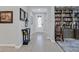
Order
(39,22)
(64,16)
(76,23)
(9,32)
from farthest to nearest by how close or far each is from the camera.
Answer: (39,22) → (64,16) → (76,23) → (9,32)

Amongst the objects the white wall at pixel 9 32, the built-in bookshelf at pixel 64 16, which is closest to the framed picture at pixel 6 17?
the white wall at pixel 9 32

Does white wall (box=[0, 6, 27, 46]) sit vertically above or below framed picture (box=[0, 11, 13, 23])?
below

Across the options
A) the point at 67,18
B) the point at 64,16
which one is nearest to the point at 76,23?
the point at 67,18

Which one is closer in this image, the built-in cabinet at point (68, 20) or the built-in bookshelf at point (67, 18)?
the built-in cabinet at point (68, 20)

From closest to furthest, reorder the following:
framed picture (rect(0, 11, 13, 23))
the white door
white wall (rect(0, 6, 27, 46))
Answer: white wall (rect(0, 6, 27, 46)) → framed picture (rect(0, 11, 13, 23)) → the white door

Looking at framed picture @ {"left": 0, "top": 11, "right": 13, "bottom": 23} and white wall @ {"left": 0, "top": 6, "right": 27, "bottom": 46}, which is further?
framed picture @ {"left": 0, "top": 11, "right": 13, "bottom": 23}

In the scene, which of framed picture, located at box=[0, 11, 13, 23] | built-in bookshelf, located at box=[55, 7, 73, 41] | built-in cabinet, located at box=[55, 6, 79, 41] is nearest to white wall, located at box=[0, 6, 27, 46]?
framed picture, located at box=[0, 11, 13, 23]

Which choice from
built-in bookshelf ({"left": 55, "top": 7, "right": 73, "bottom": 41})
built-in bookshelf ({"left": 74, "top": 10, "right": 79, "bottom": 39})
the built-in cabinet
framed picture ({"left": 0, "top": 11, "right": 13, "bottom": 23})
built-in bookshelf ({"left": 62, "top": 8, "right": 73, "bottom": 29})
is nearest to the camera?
framed picture ({"left": 0, "top": 11, "right": 13, "bottom": 23})

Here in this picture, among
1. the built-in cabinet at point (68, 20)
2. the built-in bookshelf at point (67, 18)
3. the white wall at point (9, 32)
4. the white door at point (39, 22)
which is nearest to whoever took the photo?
the white wall at point (9, 32)

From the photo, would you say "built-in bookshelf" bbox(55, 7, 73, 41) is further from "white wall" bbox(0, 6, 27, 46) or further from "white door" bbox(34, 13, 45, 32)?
"white door" bbox(34, 13, 45, 32)

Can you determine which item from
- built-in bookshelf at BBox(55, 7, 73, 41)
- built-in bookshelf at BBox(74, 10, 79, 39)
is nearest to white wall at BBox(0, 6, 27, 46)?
built-in bookshelf at BBox(55, 7, 73, 41)

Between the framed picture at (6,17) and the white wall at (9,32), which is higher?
the framed picture at (6,17)

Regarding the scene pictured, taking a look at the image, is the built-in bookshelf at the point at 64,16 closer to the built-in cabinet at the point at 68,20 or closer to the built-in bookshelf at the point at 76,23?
the built-in cabinet at the point at 68,20

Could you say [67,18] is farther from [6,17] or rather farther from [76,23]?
[6,17]
